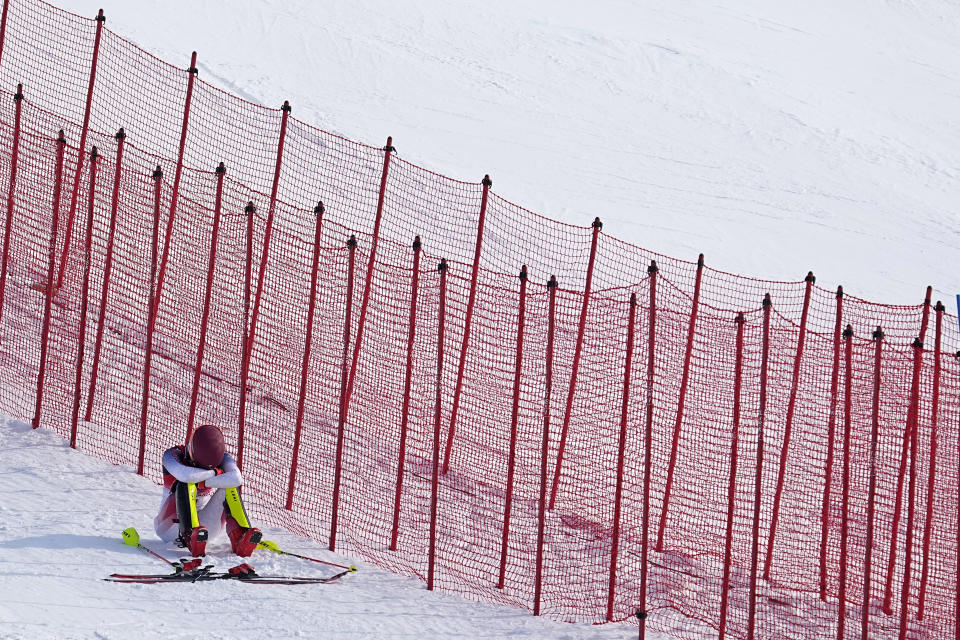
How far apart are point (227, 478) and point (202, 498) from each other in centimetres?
23

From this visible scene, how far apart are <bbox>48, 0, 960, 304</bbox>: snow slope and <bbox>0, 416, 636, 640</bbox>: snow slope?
28.8ft

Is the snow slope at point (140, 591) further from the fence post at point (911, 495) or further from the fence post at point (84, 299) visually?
the fence post at point (911, 495)

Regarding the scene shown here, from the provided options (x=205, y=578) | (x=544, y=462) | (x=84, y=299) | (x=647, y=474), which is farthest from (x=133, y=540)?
(x=647, y=474)

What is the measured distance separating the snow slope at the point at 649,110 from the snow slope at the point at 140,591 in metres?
8.79

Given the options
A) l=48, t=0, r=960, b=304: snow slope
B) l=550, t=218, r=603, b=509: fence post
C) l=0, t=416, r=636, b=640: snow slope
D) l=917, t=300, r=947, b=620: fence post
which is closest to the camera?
l=0, t=416, r=636, b=640: snow slope

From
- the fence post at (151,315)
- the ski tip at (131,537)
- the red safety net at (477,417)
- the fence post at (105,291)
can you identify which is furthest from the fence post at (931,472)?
the fence post at (105,291)

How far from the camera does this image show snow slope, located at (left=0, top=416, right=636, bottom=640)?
9.72 m

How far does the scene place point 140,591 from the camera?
10.1 meters

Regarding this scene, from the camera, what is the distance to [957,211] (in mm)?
21312

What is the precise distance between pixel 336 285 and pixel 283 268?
2.01 feet

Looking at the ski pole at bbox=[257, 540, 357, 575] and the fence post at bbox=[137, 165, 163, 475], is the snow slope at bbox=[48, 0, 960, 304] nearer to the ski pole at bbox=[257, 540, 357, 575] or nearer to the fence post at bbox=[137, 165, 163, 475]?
the fence post at bbox=[137, 165, 163, 475]

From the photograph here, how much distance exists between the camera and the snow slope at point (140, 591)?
9719mm

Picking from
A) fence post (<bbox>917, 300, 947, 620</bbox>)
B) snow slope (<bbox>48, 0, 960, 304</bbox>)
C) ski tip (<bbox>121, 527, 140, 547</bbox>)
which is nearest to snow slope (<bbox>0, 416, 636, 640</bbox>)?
ski tip (<bbox>121, 527, 140, 547</bbox>)

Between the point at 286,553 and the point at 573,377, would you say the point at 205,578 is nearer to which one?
the point at 286,553
